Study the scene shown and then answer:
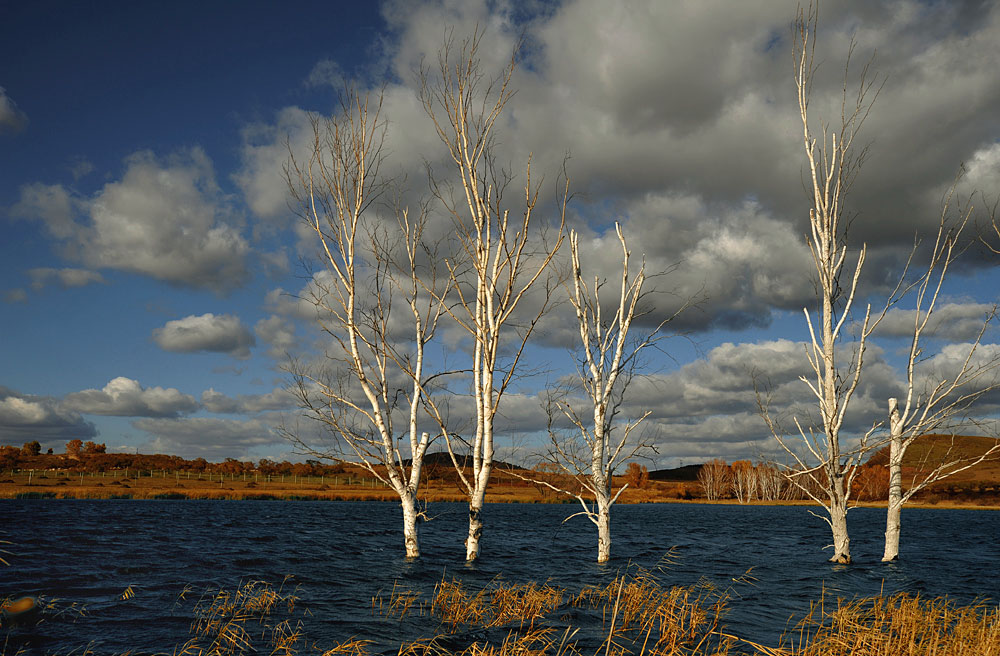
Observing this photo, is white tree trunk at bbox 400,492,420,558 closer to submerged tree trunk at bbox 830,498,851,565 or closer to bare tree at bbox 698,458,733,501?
submerged tree trunk at bbox 830,498,851,565

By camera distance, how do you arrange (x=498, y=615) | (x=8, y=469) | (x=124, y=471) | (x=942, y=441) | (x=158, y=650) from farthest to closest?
(x=942, y=441), (x=124, y=471), (x=8, y=469), (x=498, y=615), (x=158, y=650)

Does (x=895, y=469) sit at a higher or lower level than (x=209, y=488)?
higher

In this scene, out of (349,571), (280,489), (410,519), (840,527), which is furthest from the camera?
(280,489)

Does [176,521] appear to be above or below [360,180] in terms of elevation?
below

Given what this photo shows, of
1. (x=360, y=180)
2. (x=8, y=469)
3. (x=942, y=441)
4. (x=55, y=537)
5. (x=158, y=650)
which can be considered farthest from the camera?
(x=942, y=441)

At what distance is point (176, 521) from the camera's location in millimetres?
45094

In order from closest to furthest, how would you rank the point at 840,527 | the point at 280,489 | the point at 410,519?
the point at 840,527, the point at 410,519, the point at 280,489

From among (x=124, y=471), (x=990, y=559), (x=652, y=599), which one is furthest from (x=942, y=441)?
(x=124, y=471)

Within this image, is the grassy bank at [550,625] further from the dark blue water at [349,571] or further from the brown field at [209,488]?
the brown field at [209,488]

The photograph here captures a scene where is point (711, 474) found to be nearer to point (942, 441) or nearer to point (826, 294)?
point (942, 441)

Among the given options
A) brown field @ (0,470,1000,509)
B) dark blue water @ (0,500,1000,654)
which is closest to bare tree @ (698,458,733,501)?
brown field @ (0,470,1000,509)

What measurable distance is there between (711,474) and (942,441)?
6058 cm

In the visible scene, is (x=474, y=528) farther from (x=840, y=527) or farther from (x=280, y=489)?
(x=280, y=489)

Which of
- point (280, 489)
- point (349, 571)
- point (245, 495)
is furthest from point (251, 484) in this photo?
point (349, 571)
